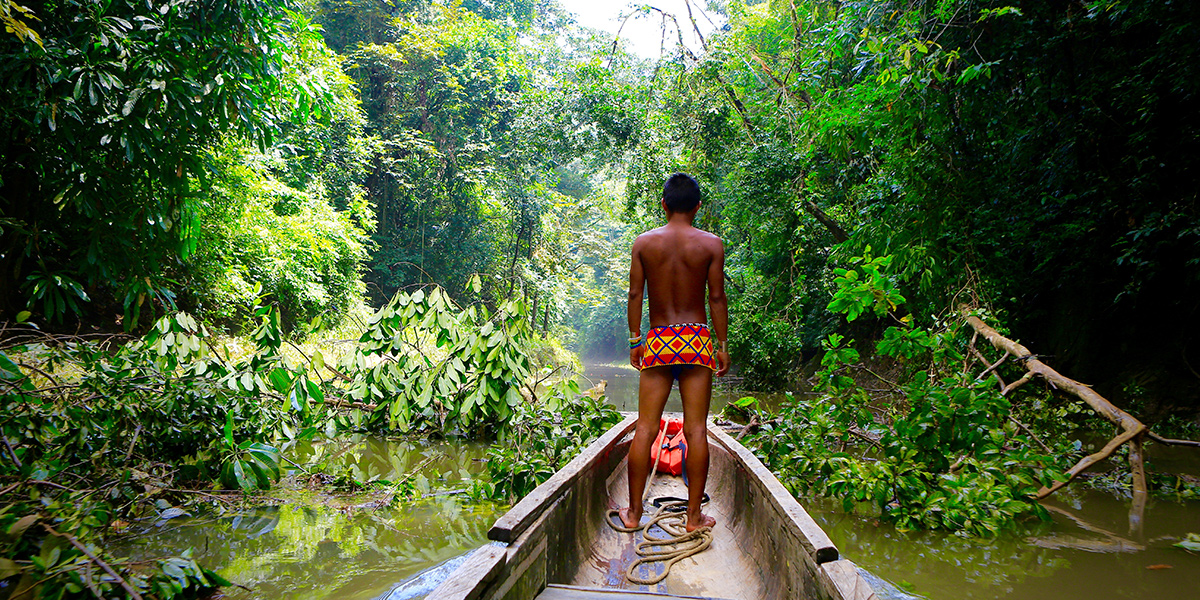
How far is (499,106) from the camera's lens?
1877 cm

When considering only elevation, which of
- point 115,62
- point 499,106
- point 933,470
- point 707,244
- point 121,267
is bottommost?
point 933,470

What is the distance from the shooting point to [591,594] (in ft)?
6.04

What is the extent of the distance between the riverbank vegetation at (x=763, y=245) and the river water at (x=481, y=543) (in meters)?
0.20

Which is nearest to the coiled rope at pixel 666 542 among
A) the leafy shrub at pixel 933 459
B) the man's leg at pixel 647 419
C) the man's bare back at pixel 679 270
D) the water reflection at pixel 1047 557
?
the man's leg at pixel 647 419

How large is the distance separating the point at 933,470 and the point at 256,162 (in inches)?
406

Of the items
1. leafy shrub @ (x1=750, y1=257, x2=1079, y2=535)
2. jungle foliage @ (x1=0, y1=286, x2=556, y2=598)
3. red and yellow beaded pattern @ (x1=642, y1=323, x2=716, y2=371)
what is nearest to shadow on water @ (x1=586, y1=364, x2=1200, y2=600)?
leafy shrub @ (x1=750, y1=257, x2=1079, y2=535)

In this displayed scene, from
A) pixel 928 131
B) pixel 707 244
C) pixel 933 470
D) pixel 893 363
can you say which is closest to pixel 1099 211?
pixel 928 131

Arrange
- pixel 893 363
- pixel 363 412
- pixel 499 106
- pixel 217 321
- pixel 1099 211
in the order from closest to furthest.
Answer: pixel 1099 211 → pixel 363 412 → pixel 893 363 → pixel 217 321 → pixel 499 106

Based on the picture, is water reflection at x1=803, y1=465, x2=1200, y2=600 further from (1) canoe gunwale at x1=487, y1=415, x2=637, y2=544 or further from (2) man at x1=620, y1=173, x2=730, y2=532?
(1) canoe gunwale at x1=487, y1=415, x2=637, y2=544

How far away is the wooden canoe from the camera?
1.56m

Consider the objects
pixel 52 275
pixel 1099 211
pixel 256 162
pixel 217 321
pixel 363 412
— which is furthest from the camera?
pixel 217 321

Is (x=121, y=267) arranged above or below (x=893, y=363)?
above

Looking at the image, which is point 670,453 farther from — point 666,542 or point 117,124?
point 117,124

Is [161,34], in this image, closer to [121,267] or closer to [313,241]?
[121,267]
